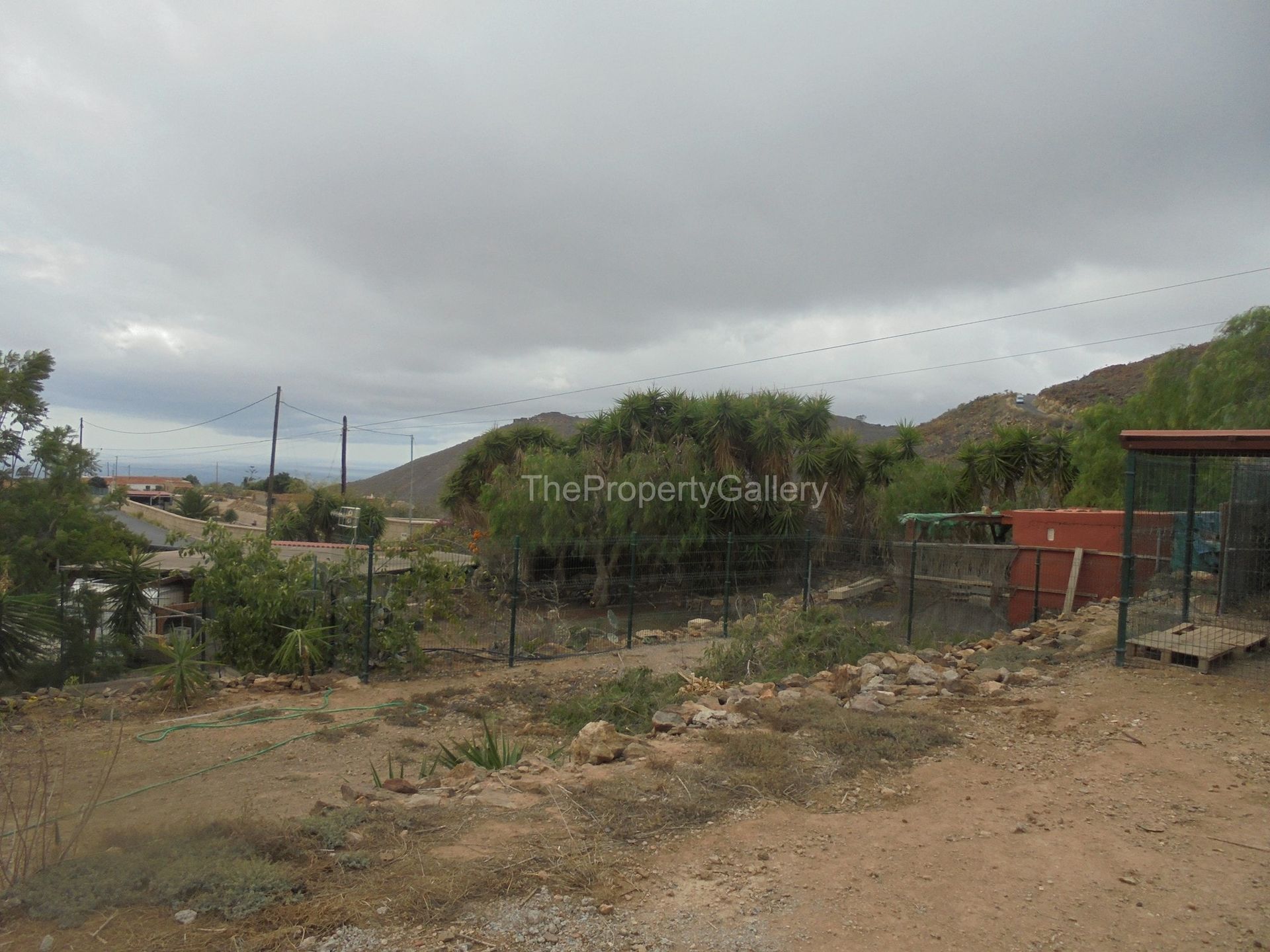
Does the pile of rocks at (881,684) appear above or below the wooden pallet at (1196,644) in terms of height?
below

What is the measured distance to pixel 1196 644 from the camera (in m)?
7.51

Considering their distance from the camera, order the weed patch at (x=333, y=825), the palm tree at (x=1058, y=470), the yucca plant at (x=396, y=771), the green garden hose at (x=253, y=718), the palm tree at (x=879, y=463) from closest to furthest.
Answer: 1. the weed patch at (x=333, y=825)
2. the yucca plant at (x=396, y=771)
3. the green garden hose at (x=253, y=718)
4. the palm tree at (x=1058, y=470)
5. the palm tree at (x=879, y=463)

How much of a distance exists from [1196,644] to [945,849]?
5.40 m

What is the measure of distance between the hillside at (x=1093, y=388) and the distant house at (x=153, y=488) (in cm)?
5445

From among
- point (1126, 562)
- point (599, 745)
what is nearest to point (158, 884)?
point (599, 745)

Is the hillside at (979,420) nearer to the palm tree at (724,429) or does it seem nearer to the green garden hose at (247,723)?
the palm tree at (724,429)

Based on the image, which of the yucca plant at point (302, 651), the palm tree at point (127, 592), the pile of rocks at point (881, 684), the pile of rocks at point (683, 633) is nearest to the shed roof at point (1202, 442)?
the pile of rocks at point (881, 684)

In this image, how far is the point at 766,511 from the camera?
19641 mm

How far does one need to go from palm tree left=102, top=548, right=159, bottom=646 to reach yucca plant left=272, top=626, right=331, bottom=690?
180 centimetres

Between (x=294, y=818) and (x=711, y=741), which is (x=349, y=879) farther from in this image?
(x=711, y=741)

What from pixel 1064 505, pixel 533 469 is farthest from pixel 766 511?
pixel 1064 505

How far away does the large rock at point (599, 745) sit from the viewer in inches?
207

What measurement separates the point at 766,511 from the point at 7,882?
17466 mm

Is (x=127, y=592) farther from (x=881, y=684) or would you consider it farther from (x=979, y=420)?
(x=979, y=420)
